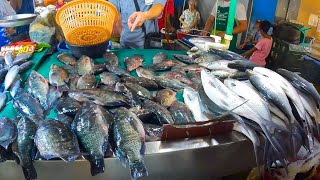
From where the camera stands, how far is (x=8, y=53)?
2711 millimetres

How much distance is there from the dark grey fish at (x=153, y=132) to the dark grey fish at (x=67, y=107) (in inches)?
Result: 16.7

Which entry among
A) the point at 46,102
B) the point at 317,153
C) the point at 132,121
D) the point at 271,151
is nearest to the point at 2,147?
the point at 46,102

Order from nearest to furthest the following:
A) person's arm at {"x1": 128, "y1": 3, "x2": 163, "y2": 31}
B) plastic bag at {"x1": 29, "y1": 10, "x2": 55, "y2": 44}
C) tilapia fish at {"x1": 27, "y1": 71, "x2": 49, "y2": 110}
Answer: tilapia fish at {"x1": 27, "y1": 71, "x2": 49, "y2": 110}
person's arm at {"x1": 128, "y1": 3, "x2": 163, "y2": 31}
plastic bag at {"x1": 29, "y1": 10, "x2": 55, "y2": 44}

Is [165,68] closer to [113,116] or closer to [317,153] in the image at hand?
[113,116]

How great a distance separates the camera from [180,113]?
1.64m

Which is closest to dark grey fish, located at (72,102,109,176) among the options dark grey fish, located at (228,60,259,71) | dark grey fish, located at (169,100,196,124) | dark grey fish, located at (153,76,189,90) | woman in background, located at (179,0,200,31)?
dark grey fish, located at (169,100,196,124)

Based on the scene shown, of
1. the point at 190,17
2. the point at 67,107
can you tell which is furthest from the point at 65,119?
the point at 190,17

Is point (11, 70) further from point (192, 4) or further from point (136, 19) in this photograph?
point (192, 4)

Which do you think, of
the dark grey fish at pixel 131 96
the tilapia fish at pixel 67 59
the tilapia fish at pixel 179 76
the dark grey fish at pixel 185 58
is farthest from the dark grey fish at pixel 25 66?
the dark grey fish at pixel 185 58

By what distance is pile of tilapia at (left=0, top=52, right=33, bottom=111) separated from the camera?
6.60ft

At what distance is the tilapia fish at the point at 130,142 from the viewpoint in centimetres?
125

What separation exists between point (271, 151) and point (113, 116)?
867mm

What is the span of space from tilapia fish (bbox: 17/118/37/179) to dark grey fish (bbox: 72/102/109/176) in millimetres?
208

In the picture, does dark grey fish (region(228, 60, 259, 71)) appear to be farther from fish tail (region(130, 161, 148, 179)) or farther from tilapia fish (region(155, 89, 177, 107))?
fish tail (region(130, 161, 148, 179))
